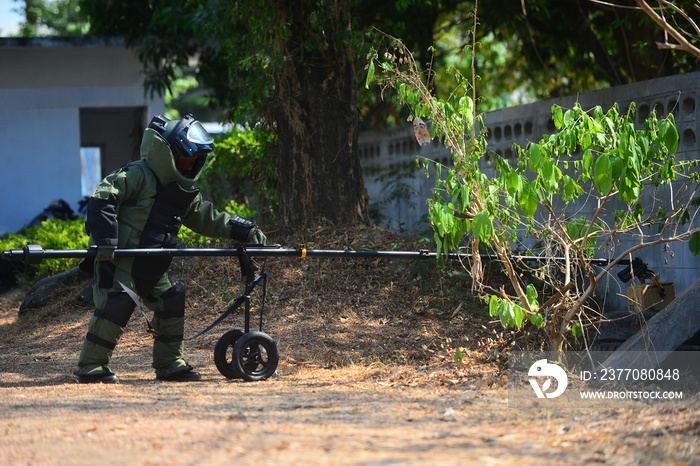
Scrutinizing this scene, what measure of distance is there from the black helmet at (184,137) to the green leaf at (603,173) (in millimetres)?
2515

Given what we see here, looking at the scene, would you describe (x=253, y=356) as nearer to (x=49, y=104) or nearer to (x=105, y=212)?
(x=105, y=212)

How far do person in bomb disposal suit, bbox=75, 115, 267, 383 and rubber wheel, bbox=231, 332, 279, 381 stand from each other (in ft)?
1.49

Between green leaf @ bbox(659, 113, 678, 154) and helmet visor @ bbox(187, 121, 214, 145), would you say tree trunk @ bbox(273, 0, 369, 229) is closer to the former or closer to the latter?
helmet visor @ bbox(187, 121, 214, 145)

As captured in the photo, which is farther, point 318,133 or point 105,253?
point 318,133

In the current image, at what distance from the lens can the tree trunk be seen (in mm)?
8289

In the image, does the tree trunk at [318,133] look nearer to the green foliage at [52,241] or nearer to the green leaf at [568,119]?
the green foliage at [52,241]

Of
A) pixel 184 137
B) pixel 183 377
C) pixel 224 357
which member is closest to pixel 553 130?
pixel 184 137

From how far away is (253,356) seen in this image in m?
4.88

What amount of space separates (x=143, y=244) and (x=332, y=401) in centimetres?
178

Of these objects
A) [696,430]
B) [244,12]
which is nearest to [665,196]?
[696,430]

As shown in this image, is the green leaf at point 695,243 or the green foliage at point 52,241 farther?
the green foliage at point 52,241

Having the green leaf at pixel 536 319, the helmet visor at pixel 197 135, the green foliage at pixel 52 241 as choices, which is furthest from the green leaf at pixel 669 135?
the green foliage at pixel 52 241

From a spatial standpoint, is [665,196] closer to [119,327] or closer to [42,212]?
[119,327]

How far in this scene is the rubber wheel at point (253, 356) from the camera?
4773 mm
